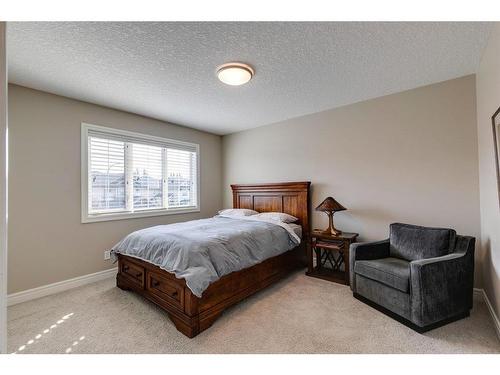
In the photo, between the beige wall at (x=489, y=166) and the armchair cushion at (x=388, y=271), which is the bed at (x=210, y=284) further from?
the beige wall at (x=489, y=166)

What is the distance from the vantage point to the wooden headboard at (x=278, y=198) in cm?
354

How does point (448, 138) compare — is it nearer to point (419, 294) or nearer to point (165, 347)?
point (419, 294)

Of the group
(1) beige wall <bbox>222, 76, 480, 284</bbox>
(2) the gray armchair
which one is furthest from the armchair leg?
(1) beige wall <bbox>222, 76, 480, 284</bbox>

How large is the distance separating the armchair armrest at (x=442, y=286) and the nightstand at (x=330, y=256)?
96 cm

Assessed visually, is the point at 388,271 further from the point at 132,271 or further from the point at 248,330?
the point at 132,271

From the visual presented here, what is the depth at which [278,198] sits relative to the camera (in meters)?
3.86

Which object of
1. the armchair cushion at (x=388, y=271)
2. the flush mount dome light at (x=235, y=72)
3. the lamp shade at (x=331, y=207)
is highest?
the flush mount dome light at (x=235, y=72)

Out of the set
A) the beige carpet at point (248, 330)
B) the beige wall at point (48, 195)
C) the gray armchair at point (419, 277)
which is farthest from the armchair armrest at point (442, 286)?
the beige wall at point (48, 195)

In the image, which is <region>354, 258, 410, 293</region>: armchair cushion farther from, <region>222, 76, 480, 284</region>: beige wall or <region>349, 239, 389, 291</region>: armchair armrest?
<region>222, 76, 480, 284</region>: beige wall

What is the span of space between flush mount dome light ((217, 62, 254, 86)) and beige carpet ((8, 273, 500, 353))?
2327mm

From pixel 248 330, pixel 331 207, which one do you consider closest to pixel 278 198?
pixel 331 207

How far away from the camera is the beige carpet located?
66.8 inches

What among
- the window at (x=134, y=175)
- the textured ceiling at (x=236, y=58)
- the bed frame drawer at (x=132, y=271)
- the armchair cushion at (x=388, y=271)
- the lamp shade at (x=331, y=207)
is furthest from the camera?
the window at (x=134, y=175)
